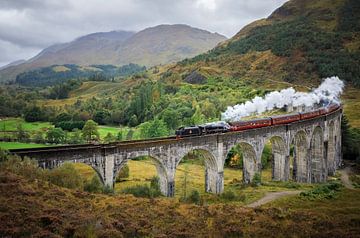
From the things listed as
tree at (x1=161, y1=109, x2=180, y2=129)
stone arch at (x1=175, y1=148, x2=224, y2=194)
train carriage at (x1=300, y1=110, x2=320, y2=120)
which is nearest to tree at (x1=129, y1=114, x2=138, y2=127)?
tree at (x1=161, y1=109, x2=180, y2=129)

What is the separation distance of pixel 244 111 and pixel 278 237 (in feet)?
129

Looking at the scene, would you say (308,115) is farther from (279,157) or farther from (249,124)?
(249,124)

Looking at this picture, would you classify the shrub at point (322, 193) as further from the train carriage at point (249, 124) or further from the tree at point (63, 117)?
the tree at point (63, 117)

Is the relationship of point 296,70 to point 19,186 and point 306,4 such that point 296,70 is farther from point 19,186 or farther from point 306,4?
point 19,186

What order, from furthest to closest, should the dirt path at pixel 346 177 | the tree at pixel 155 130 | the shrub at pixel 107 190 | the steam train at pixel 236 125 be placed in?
the tree at pixel 155 130 → the dirt path at pixel 346 177 → the steam train at pixel 236 125 → the shrub at pixel 107 190

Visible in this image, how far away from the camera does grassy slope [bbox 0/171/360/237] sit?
17.4 m

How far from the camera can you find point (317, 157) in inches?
2179

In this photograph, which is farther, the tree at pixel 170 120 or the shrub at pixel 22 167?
the tree at pixel 170 120

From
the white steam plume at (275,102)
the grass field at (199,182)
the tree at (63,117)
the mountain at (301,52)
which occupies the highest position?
the mountain at (301,52)

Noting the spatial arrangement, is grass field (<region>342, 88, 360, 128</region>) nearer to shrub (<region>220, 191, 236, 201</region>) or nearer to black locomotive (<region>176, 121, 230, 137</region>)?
black locomotive (<region>176, 121, 230, 137</region>)

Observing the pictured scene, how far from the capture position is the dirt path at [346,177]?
5041 cm

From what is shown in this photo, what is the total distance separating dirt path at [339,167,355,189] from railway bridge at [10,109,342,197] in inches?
75.7

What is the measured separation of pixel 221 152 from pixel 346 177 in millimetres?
31992

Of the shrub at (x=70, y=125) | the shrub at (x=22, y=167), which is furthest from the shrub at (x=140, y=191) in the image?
the shrub at (x=70, y=125)
